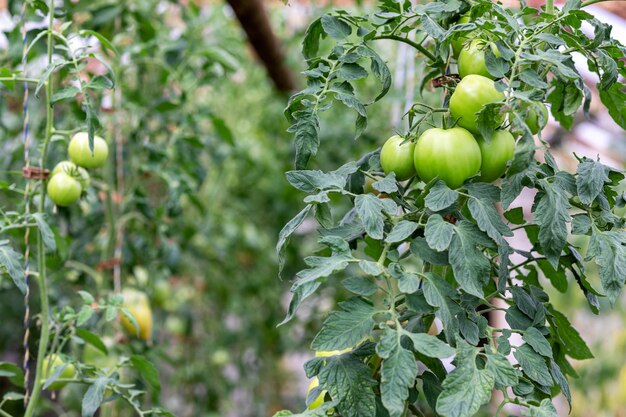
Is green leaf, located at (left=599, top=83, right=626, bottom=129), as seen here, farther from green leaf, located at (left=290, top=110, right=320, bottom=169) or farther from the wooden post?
the wooden post

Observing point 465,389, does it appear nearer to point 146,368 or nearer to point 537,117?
point 537,117

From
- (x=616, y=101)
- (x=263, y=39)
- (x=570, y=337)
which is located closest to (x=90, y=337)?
(x=570, y=337)

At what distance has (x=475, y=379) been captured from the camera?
2.15 ft

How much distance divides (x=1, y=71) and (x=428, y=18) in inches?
24.8

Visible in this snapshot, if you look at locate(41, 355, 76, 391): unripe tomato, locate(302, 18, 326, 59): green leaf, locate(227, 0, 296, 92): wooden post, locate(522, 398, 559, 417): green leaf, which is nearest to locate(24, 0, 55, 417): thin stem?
locate(41, 355, 76, 391): unripe tomato

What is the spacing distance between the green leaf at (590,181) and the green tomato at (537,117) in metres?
0.07

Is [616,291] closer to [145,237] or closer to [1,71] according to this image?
[1,71]

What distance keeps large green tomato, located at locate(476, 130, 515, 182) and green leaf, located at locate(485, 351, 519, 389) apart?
22 cm

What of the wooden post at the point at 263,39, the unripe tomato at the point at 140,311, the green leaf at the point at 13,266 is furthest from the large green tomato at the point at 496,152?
the wooden post at the point at 263,39

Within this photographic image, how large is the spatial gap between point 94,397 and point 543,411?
0.61 meters

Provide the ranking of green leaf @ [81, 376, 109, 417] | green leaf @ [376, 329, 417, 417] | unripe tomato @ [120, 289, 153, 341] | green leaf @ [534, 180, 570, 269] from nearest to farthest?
green leaf @ [376, 329, 417, 417] → green leaf @ [534, 180, 570, 269] → green leaf @ [81, 376, 109, 417] → unripe tomato @ [120, 289, 153, 341]

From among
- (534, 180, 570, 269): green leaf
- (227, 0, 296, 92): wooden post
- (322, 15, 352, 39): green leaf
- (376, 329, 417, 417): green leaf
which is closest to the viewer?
(376, 329, 417, 417): green leaf

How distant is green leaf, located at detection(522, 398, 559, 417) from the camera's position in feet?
2.17

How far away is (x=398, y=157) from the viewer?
813 millimetres
